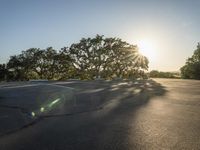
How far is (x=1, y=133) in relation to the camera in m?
5.21

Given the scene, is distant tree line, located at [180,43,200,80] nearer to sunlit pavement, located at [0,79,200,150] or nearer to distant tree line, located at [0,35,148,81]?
distant tree line, located at [0,35,148,81]

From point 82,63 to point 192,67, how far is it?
22.6 m

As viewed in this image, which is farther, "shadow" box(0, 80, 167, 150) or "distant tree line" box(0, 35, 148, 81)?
"distant tree line" box(0, 35, 148, 81)

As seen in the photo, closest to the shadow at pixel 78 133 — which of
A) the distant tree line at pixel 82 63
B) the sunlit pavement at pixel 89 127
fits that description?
the sunlit pavement at pixel 89 127

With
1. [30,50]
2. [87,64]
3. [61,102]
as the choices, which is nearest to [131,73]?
[87,64]

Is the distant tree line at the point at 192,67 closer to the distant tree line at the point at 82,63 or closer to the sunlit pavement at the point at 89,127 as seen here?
the distant tree line at the point at 82,63

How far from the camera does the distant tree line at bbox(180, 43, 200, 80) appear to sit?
5012 centimetres

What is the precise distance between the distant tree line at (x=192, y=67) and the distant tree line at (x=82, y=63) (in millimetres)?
9202

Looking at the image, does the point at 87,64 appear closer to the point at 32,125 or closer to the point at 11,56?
the point at 11,56

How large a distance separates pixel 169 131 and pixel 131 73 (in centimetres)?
4494

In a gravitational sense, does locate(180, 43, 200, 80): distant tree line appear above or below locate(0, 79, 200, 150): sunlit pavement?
above

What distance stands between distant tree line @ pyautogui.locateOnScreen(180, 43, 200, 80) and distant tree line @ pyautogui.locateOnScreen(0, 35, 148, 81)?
30.2 ft

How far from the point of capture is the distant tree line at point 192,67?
5012 cm

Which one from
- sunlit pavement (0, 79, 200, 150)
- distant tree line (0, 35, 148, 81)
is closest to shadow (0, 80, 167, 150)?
sunlit pavement (0, 79, 200, 150)
